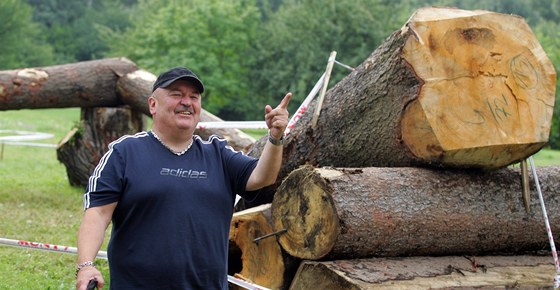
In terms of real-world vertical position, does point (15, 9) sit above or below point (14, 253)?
below

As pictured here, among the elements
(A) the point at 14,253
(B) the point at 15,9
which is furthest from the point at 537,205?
(B) the point at 15,9

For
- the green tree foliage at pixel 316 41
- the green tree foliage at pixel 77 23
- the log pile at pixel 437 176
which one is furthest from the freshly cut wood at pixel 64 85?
the green tree foliage at pixel 77 23

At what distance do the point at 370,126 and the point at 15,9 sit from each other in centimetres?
5273

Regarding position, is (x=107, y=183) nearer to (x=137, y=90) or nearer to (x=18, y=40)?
(x=137, y=90)

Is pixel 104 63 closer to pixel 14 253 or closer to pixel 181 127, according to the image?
pixel 14 253

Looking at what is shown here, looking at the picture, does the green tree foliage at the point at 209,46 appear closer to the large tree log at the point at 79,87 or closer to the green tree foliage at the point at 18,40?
the green tree foliage at the point at 18,40

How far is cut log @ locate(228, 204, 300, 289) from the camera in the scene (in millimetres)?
5238

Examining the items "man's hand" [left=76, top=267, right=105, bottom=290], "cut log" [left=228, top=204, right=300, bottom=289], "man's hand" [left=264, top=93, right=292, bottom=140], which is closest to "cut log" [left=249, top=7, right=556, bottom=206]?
"cut log" [left=228, top=204, right=300, bottom=289]

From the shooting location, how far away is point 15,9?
5428 centimetres

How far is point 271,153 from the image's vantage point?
382 centimetres

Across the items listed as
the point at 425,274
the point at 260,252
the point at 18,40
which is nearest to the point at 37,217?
the point at 260,252

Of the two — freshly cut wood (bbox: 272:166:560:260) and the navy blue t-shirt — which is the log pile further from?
the navy blue t-shirt

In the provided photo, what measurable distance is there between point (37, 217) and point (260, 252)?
4.48 meters

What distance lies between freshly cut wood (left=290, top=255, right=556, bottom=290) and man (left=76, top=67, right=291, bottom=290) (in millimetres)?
1123
